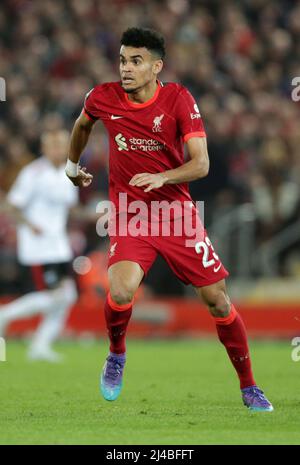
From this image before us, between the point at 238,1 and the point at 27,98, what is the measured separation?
4.40 meters

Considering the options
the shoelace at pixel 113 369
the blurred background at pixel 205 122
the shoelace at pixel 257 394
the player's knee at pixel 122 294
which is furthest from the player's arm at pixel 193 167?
the blurred background at pixel 205 122

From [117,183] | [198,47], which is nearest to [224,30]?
[198,47]

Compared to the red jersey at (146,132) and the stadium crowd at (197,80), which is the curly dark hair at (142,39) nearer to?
the red jersey at (146,132)

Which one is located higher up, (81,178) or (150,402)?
(81,178)

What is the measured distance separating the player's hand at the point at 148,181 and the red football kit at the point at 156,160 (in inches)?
20.7

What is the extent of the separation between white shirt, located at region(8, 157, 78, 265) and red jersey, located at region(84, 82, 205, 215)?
5.26 meters

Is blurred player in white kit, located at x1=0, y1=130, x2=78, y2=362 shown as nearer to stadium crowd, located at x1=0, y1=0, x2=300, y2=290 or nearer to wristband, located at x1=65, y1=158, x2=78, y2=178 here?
stadium crowd, located at x1=0, y1=0, x2=300, y2=290

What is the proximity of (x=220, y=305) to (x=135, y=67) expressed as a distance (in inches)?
67.6

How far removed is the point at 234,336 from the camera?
7.98m

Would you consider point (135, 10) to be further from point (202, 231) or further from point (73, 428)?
point (73, 428)

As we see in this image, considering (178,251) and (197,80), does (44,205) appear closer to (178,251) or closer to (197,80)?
(197,80)

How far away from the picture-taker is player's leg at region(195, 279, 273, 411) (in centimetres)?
786

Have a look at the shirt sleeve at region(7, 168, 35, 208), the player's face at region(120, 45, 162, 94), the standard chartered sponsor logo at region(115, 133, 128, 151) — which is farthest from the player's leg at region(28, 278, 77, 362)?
the player's face at region(120, 45, 162, 94)

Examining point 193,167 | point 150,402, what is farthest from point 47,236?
point 193,167
